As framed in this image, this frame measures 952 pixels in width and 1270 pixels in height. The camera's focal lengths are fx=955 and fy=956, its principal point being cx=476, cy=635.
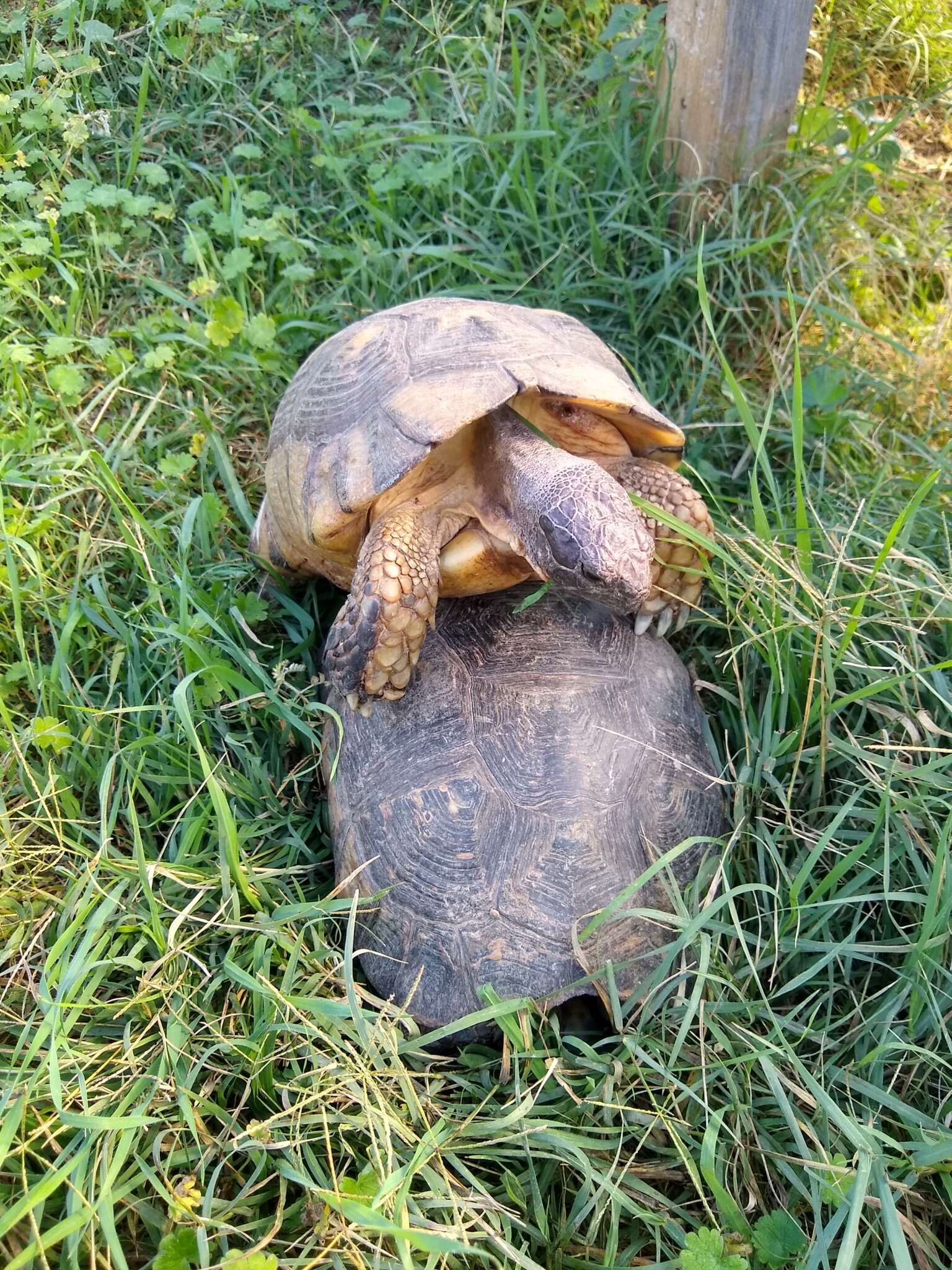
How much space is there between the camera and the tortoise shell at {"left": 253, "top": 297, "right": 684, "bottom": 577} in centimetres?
239

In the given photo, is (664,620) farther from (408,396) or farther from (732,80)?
(732,80)

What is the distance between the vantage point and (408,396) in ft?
8.02

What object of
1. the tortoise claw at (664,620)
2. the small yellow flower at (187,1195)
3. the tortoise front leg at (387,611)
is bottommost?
the small yellow flower at (187,1195)

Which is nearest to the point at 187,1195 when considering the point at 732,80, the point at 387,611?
the point at 387,611

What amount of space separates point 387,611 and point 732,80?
237 centimetres

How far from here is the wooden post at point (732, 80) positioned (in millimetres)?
3162

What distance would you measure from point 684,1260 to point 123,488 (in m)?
2.75

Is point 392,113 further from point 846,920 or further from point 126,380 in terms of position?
point 846,920

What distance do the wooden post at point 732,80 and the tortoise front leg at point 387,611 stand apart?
2023mm

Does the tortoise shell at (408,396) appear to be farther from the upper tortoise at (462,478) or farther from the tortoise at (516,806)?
the tortoise at (516,806)

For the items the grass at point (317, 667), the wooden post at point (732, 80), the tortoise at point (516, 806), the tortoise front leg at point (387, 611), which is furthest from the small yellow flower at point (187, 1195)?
the wooden post at point (732, 80)

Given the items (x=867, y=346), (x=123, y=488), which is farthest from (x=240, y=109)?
(x=867, y=346)

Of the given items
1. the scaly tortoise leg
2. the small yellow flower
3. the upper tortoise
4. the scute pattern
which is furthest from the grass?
the scute pattern

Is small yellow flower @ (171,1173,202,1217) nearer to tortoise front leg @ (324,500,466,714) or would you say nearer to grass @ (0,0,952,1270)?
grass @ (0,0,952,1270)
